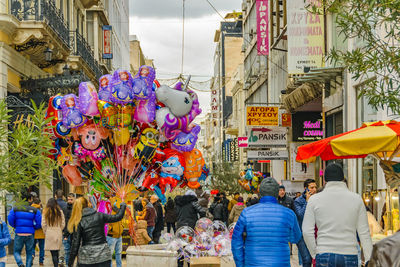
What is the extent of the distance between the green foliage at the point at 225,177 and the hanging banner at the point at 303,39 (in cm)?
2500

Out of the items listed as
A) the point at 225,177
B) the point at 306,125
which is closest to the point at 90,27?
the point at 225,177

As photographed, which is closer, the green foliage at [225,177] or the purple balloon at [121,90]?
the purple balloon at [121,90]

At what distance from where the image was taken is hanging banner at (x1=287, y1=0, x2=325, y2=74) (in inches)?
712

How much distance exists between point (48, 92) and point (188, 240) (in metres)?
11.3

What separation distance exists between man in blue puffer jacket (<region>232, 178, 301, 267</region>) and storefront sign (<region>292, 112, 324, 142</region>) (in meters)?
20.3

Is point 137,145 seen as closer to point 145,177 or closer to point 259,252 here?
point 145,177

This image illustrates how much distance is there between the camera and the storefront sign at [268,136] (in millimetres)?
26812

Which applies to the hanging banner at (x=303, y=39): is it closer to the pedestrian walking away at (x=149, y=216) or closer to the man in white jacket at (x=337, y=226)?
the pedestrian walking away at (x=149, y=216)

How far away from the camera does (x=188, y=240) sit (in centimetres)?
1192

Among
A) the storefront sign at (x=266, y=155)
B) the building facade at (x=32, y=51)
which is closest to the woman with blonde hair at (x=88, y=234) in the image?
the building facade at (x=32, y=51)

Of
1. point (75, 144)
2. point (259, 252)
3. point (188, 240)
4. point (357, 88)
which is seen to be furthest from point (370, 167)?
point (259, 252)

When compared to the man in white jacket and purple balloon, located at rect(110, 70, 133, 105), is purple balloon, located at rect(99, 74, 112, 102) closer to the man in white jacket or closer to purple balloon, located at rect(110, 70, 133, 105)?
purple balloon, located at rect(110, 70, 133, 105)

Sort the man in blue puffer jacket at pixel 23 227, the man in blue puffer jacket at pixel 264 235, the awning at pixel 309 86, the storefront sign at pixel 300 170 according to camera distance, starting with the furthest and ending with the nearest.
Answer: the storefront sign at pixel 300 170 < the awning at pixel 309 86 < the man in blue puffer jacket at pixel 23 227 < the man in blue puffer jacket at pixel 264 235

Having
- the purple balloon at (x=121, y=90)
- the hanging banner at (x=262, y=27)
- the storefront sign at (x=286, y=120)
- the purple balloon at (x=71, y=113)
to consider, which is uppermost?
the hanging banner at (x=262, y=27)
